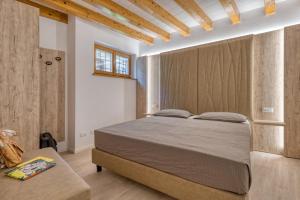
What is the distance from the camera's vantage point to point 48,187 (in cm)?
107

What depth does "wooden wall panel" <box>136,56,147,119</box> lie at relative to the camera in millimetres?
4234

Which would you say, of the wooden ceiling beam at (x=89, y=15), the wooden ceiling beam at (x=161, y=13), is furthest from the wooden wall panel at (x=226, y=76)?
the wooden ceiling beam at (x=89, y=15)

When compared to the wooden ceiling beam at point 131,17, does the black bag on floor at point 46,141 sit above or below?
below

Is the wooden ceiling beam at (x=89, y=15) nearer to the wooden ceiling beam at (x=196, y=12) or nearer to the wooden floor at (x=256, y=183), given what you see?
the wooden ceiling beam at (x=196, y=12)

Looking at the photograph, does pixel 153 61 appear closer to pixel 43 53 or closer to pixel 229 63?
pixel 229 63

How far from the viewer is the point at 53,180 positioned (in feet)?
3.78

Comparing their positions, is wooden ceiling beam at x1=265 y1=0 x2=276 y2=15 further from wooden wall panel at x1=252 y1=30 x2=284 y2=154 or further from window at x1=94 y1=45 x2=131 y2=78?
window at x1=94 y1=45 x2=131 y2=78

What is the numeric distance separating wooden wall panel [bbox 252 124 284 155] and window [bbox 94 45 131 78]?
326 centimetres

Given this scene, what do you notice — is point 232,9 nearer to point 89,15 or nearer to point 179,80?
point 179,80

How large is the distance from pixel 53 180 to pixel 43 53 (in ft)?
7.98

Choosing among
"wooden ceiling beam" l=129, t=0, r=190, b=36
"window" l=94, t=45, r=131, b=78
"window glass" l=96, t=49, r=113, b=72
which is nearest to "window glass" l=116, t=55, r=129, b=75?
"window" l=94, t=45, r=131, b=78

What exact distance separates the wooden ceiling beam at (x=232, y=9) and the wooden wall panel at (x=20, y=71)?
2838 millimetres

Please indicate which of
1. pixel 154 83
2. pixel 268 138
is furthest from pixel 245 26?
pixel 154 83

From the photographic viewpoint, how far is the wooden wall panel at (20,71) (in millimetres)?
1857
